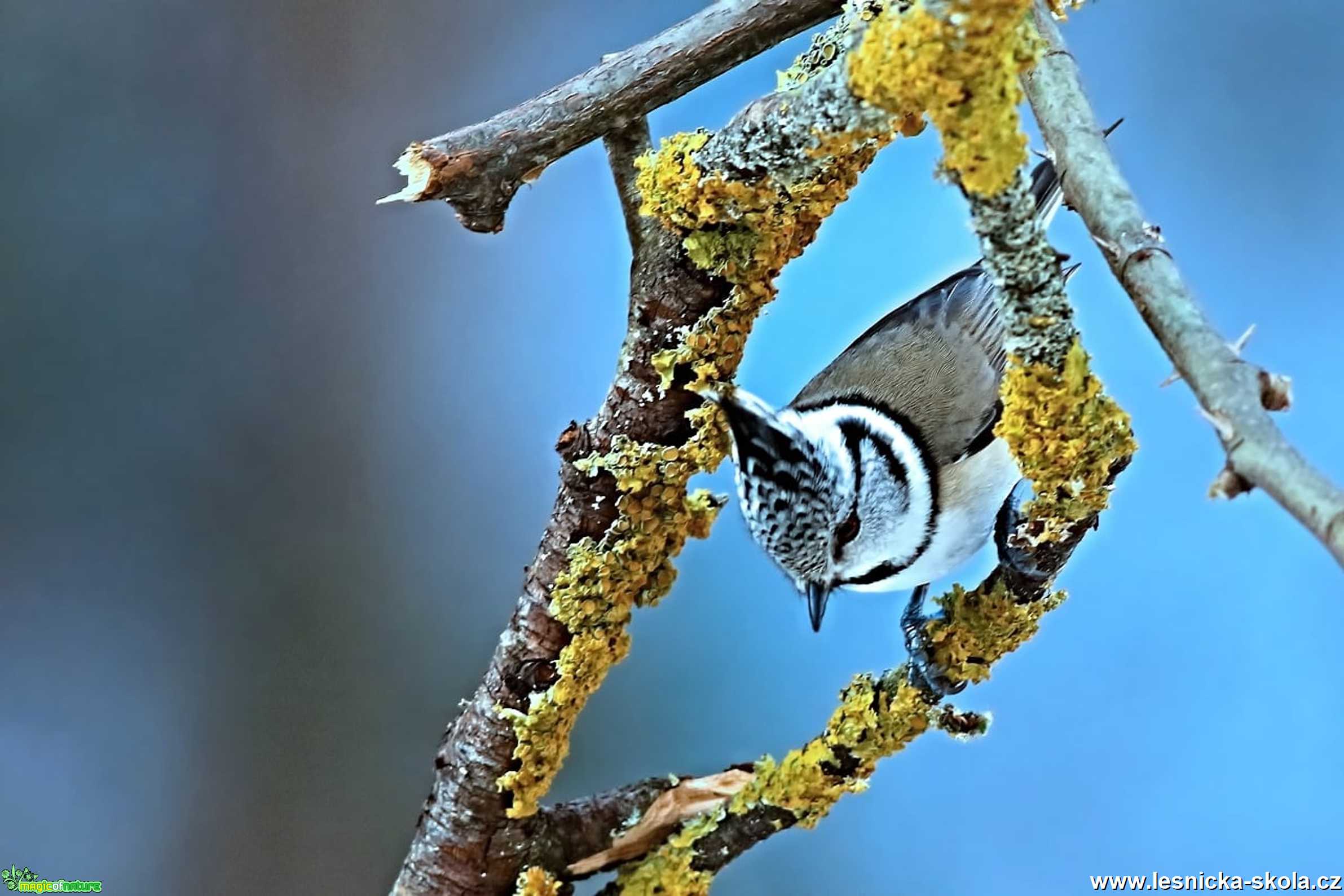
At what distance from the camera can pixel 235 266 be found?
132 centimetres

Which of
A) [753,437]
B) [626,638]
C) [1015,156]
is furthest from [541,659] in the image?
[1015,156]

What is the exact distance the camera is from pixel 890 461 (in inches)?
34.9

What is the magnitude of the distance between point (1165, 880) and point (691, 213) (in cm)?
93

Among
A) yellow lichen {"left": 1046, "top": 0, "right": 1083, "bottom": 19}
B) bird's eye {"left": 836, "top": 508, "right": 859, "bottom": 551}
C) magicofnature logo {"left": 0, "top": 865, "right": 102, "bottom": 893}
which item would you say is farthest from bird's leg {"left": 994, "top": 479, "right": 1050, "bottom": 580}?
magicofnature logo {"left": 0, "top": 865, "right": 102, "bottom": 893}

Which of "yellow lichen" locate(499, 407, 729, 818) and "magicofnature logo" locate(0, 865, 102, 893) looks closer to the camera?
"yellow lichen" locate(499, 407, 729, 818)

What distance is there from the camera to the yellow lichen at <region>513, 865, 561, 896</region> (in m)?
0.84

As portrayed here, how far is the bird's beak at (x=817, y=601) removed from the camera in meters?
0.85

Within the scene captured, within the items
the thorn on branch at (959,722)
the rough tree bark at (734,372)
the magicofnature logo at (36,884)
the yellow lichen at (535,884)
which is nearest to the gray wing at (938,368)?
the rough tree bark at (734,372)

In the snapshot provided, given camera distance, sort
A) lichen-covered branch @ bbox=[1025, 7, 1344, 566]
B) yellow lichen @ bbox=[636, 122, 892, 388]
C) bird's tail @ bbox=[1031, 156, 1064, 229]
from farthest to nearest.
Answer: bird's tail @ bbox=[1031, 156, 1064, 229]
yellow lichen @ bbox=[636, 122, 892, 388]
lichen-covered branch @ bbox=[1025, 7, 1344, 566]

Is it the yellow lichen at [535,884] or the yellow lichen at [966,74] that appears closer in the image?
the yellow lichen at [966,74]

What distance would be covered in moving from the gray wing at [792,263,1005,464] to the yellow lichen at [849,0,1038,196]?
41 cm

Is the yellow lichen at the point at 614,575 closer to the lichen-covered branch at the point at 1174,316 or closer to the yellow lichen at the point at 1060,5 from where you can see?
the lichen-covered branch at the point at 1174,316

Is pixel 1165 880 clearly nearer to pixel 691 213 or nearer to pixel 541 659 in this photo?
pixel 541 659

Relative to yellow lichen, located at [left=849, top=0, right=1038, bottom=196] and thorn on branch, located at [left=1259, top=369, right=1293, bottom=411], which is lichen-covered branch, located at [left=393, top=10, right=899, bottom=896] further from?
thorn on branch, located at [left=1259, top=369, right=1293, bottom=411]
